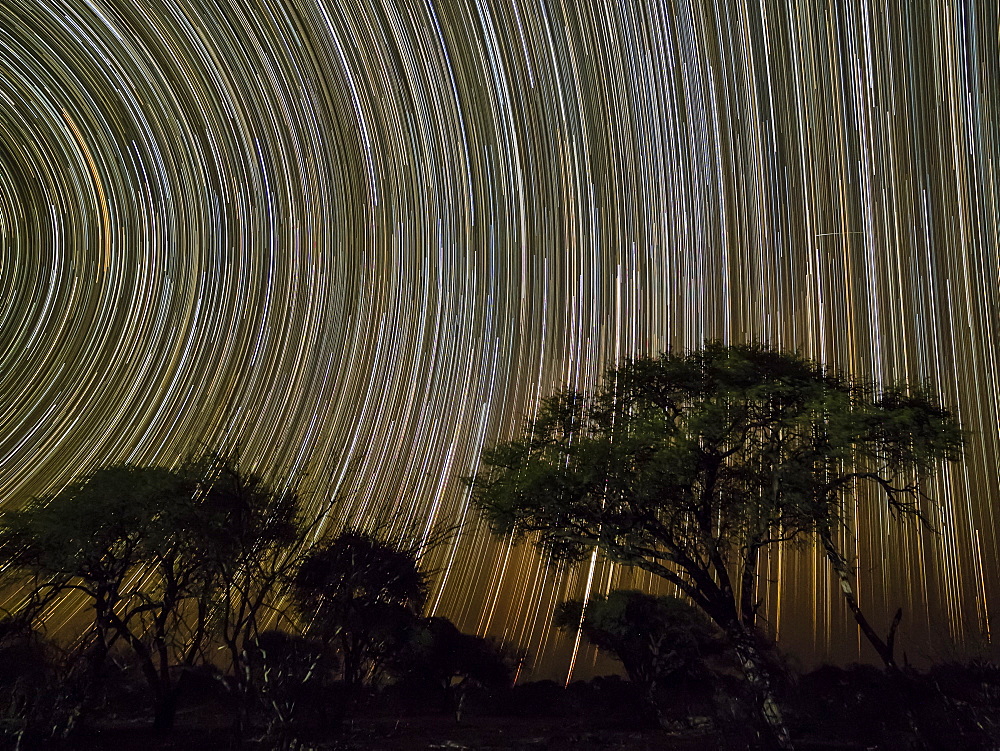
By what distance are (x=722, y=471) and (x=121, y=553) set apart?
1679 cm

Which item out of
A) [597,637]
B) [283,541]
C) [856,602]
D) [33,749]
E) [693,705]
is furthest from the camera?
[597,637]

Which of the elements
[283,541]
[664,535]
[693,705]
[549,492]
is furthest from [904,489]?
[283,541]

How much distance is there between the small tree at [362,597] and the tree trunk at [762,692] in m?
10.6

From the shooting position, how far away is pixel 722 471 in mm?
18391

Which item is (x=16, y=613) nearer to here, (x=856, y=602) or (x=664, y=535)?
(x=664, y=535)

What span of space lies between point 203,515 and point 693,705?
20.1 metres

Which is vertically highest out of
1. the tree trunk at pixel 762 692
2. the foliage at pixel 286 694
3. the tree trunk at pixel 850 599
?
the tree trunk at pixel 850 599

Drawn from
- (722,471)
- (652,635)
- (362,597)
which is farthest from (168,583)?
(652,635)

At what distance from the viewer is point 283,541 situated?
21.5m

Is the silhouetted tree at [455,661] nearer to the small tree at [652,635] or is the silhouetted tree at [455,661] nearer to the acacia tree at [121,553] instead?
the small tree at [652,635]

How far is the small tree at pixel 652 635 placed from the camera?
28.2 m

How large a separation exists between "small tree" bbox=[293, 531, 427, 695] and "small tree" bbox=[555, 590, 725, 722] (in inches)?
324

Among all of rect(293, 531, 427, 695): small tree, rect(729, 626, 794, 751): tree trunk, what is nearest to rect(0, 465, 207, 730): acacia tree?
rect(293, 531, 427, 695): small tree

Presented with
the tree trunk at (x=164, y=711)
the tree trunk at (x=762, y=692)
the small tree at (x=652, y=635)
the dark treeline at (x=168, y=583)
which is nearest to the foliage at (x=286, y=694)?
the dark treeline at (x=168, y=583)
